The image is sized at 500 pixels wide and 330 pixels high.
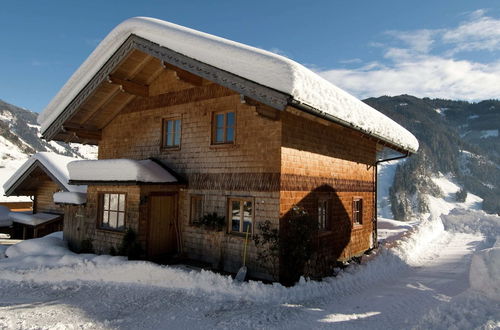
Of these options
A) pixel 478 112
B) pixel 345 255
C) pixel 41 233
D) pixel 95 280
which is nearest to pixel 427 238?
pixel 345 255

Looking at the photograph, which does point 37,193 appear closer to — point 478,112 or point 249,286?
point 249,286

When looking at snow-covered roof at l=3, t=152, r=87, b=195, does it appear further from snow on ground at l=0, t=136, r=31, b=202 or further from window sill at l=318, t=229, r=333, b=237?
snow on ground at l=0, t=136, r=31, b=202

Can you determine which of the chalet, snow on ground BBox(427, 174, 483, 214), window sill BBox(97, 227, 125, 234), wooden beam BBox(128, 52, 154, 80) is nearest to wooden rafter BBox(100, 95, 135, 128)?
the chalet

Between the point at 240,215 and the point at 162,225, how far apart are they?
2.90 meters

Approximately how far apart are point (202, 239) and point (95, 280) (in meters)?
3.05

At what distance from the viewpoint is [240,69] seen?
7.62 m

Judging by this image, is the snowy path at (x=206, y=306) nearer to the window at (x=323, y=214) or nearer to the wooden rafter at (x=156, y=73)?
the window at (x=323, y=214)

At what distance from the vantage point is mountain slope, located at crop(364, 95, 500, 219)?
227 feet

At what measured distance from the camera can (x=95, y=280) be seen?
847 cm

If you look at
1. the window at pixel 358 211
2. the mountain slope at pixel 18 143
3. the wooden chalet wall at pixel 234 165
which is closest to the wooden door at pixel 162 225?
the wooden chalet wall at pixel 234 165

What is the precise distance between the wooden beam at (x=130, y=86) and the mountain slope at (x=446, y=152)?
54569mm

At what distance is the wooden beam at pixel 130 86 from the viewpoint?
10.8 meters

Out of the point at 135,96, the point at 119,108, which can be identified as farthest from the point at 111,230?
the point at 135,96

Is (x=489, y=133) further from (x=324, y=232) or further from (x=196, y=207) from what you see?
(x=196, y=207)
